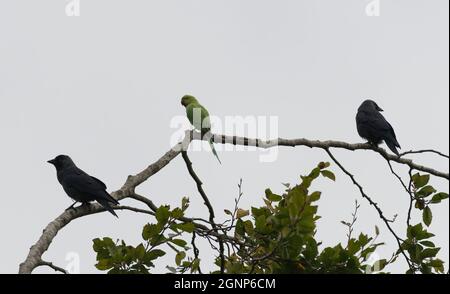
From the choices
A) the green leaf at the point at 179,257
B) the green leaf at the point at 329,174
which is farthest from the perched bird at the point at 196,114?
the green leaf at the point at 179,257

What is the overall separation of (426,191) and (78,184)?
3465 mm

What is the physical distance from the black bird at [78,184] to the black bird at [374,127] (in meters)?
3.80

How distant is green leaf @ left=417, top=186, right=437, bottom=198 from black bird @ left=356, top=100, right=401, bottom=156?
2696 millimetres

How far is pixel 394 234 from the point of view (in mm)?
5785

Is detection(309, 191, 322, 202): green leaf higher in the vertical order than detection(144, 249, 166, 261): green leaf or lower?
higher

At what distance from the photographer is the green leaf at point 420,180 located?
19.8ft

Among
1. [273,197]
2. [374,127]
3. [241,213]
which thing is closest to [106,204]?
[241,213]

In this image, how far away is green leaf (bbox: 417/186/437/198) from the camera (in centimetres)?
602

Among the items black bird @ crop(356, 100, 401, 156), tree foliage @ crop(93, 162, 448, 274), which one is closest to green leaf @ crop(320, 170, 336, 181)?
tree foliage @ crop(93, 162, 448, 274)

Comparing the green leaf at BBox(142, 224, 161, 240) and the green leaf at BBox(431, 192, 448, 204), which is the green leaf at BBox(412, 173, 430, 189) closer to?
the green leaf at BBox(431, 192, 448, 204)

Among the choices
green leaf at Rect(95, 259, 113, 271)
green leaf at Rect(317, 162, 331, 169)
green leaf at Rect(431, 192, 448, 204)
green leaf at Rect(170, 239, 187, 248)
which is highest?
green leaf at Rect(317, 162, 331, 169)

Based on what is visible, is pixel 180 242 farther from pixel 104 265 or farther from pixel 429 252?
pixel 429 252
